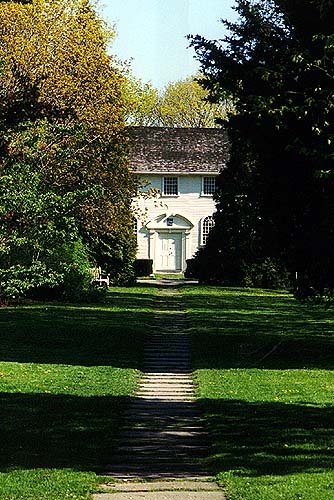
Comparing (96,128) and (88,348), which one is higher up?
(96,128)

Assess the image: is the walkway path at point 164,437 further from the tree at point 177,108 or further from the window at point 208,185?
the tree at point 177,108

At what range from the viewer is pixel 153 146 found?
67188mm

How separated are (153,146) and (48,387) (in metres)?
51.1

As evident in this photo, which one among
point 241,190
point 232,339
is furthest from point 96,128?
point 232,339

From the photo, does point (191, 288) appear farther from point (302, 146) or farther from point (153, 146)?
point (302, 146)

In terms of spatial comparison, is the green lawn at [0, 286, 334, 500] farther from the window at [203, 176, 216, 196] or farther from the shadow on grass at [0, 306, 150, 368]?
the window at [203, 176, 216, 196]

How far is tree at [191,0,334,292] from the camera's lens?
18422 millimetres

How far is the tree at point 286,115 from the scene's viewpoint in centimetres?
1842

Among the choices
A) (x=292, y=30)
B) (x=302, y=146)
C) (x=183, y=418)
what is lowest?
(x=183, y=418)

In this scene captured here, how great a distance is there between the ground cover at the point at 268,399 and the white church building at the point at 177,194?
3347 centimetres

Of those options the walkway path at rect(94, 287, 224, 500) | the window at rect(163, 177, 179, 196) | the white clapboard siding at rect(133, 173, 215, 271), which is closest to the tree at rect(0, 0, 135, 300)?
the walkway path at rect(94, 287, 224, 500)

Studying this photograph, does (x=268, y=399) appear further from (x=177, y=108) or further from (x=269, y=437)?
(x=177, y=108)

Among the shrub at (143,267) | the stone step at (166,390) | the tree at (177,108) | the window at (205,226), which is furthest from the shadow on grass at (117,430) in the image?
the tree at (177,108)

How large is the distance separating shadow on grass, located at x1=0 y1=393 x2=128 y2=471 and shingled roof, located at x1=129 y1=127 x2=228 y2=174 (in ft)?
167
